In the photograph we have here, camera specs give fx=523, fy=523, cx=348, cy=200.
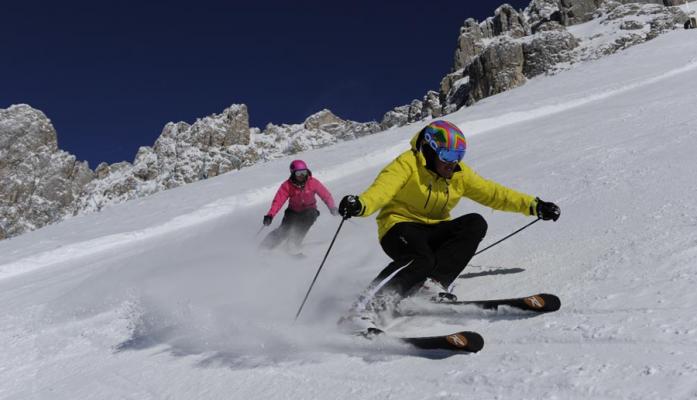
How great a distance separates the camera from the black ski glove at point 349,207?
341cm

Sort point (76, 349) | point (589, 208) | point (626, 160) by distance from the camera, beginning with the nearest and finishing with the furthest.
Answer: point (76, 349) < point (589, 208) < point (626, 160)

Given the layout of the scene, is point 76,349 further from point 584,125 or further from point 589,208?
point 584,125

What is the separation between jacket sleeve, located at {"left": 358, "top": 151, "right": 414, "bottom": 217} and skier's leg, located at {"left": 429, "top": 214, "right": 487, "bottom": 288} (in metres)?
0.52

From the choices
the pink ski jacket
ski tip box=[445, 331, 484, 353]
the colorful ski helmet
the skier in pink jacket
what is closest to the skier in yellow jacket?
the colorful ski helmet

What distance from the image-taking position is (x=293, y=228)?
7785 millimetres

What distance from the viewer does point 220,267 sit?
6.06m

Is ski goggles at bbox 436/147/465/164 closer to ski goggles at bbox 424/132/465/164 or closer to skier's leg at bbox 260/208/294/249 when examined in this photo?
ski goggles at bbox 424/132/465/164

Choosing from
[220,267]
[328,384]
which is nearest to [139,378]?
[328,384]

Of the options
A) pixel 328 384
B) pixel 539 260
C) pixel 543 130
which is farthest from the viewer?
pixel 543 130

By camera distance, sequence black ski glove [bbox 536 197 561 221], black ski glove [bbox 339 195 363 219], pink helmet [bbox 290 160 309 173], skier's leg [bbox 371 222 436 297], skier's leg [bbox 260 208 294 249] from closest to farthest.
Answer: black ski glove [bbox 339 195 363 219]
skier's leg [bbox 371 222 436 297]
black ski glove [bbox 536 197 561 221]
skier's leg [bbox 260 208 294 249]
pink helmet [bbox 290 160 309 173]

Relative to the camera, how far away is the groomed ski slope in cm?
255

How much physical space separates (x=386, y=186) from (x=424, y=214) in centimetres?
48

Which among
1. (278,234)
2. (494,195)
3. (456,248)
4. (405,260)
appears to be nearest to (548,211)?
(494,195)

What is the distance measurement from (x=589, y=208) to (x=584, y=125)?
733 centimetres
